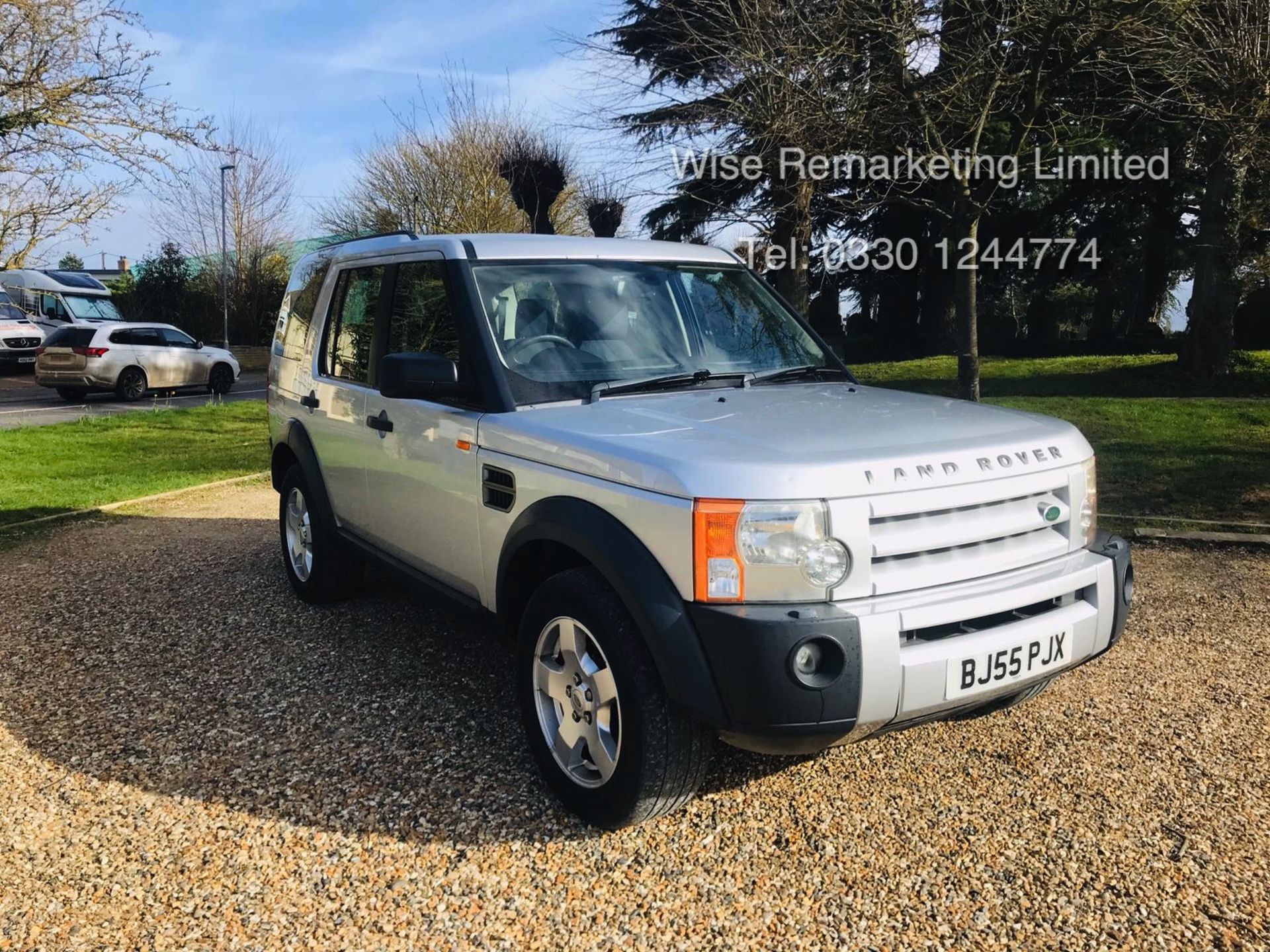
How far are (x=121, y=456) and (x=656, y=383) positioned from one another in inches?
444

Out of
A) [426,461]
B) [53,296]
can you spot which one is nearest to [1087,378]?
[426,461]

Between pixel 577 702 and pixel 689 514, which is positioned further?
pixel 577 702

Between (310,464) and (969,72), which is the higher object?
(969,72)

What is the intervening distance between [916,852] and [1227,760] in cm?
145

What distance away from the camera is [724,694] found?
2643 mm

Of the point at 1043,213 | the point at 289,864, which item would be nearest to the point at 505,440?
the point at 289,864

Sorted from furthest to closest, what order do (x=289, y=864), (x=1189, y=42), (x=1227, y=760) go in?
(x=1189, y=42) < (x=1227, y=760) < (x=289, y=864)

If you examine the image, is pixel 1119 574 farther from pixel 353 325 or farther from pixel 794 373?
pixel 353 325

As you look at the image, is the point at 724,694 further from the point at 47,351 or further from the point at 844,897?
the point at 47,351

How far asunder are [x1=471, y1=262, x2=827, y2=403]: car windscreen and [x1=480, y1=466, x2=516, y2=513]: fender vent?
0.29 meters

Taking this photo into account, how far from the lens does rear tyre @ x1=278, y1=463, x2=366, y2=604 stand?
526 centimetres

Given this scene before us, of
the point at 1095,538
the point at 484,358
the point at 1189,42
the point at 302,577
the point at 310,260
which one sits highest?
the point at 1189,42

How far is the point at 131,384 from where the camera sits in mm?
21203

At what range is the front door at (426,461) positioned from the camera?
3758 mm
